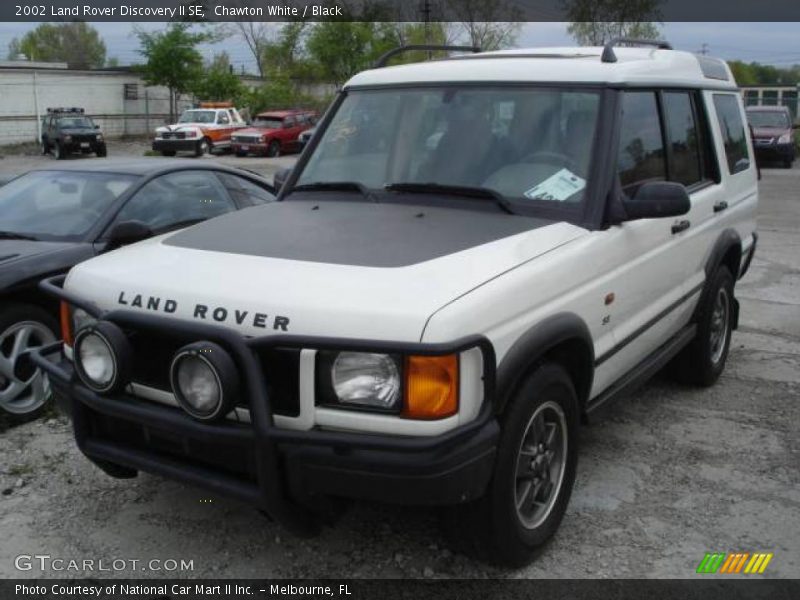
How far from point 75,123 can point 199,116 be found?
16.2 feet

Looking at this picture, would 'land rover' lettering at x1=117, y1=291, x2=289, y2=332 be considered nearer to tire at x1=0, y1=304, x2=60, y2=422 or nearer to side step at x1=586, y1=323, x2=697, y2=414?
side step at x1=586, y1=323, x2=697, y2=414

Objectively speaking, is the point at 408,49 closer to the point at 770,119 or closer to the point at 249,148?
the point at 770,119

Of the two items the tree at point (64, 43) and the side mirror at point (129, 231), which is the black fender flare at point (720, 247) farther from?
the tree at point (64, 43)

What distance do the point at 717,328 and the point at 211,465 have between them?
3.84 m

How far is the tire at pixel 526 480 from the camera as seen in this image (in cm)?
301

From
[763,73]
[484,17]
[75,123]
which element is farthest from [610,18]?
[763,73]

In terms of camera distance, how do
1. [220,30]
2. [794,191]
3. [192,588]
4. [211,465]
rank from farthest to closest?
1. [220,30]
2. [794,191]
3. [192,588]
4. [211,465]

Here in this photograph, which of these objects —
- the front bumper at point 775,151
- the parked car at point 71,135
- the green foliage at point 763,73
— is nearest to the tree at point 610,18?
the front bumper at point 775,151

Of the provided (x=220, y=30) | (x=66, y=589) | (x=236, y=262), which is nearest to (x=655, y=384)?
(x=236, y=262)

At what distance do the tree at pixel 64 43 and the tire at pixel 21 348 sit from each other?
282 ft

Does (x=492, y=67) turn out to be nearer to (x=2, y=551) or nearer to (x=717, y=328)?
(x=717, y=328)

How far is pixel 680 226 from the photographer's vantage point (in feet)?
14.7

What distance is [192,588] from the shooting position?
3.25 metres

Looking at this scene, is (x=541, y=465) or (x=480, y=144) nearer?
(x=541, y=465)
